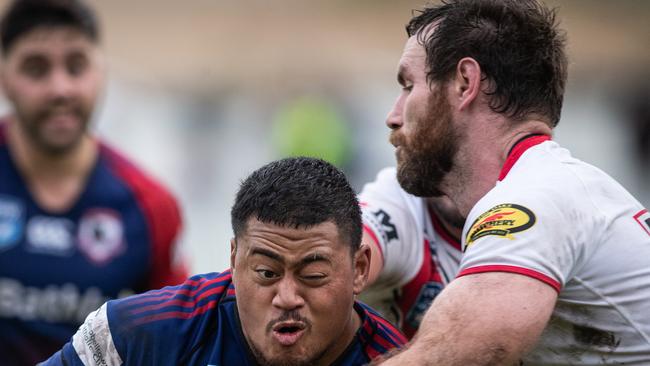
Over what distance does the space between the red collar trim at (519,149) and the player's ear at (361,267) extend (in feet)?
1.67

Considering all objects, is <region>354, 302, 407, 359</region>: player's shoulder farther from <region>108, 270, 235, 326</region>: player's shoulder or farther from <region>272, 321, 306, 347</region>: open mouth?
<region>108, 270, 235, 326</region>: player's shoulder

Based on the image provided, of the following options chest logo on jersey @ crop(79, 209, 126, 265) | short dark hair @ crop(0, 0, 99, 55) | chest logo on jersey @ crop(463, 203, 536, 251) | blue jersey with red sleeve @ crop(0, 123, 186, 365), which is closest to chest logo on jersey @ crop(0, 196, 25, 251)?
blue jersey with red sleeve @ crop(0, 123, 186, 365)

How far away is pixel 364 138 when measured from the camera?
1545cm

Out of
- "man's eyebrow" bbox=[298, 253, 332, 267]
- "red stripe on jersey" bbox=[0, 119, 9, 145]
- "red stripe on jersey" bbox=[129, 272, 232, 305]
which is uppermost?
"red stripe on jersey" bbox=[0, 119, 9, 145]

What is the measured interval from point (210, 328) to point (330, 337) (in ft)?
1.33

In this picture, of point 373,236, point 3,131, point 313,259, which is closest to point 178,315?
point 313,259

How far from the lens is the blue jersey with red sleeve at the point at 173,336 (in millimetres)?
3682

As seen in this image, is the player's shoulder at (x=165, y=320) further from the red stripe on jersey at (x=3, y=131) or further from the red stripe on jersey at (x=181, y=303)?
the red stripe on jersey at (x=3, y=131)

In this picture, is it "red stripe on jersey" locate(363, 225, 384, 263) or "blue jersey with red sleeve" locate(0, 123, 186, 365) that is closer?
"red stripe on jersey" locate(363, 225, 384, 263)

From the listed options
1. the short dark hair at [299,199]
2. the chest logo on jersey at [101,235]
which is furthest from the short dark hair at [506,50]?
the chest logo on jersey at [101,235]

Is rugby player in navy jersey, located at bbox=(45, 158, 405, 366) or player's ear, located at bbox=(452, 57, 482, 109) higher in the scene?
player's ear, located at bbox=(452, 57, 482, 109)

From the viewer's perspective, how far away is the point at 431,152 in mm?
4109

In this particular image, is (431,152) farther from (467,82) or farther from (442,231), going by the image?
(442,231)

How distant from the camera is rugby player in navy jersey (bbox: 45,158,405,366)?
11.6 feet
